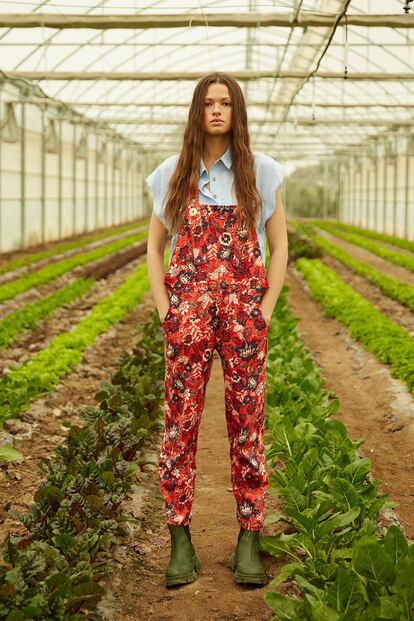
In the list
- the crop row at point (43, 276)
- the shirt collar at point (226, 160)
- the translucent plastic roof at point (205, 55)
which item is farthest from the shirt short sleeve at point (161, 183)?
the crop row at point (43, 276)

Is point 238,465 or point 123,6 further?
point 123,6

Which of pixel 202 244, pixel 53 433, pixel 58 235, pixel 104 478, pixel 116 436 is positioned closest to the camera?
pixel 202 244

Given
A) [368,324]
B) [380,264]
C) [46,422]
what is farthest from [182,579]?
[380,264]

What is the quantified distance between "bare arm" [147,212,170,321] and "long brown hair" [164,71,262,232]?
11 cm

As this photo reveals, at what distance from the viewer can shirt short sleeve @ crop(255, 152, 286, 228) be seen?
3381mm

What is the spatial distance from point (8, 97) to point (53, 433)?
14241 mm

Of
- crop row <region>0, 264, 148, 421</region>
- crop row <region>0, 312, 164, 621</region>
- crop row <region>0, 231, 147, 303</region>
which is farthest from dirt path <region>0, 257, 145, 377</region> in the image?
crop row <region>0, 312, 164, 621</region>

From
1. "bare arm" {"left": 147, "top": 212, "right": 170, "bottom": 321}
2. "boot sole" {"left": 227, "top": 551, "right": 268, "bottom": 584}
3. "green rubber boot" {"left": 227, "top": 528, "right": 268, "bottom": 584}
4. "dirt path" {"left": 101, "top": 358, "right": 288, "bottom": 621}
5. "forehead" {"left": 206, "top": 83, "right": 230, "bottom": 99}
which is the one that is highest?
"forehead" {"left": 206, "top": 83, "right": 230, "bottom": 99}

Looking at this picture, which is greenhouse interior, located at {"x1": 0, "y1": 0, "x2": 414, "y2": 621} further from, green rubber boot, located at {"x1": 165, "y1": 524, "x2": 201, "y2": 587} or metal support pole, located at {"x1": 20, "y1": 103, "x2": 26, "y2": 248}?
metal support pole, located at {"x1": 20, "y1": 103, "x2": 26, "y2": 248}

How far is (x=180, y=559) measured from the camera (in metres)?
3.49

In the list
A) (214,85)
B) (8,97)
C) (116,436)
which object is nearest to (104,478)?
(116,436)

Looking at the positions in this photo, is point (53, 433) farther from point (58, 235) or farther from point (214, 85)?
point (58, 235)

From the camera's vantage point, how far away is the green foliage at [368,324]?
305 inches

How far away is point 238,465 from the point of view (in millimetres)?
3432
